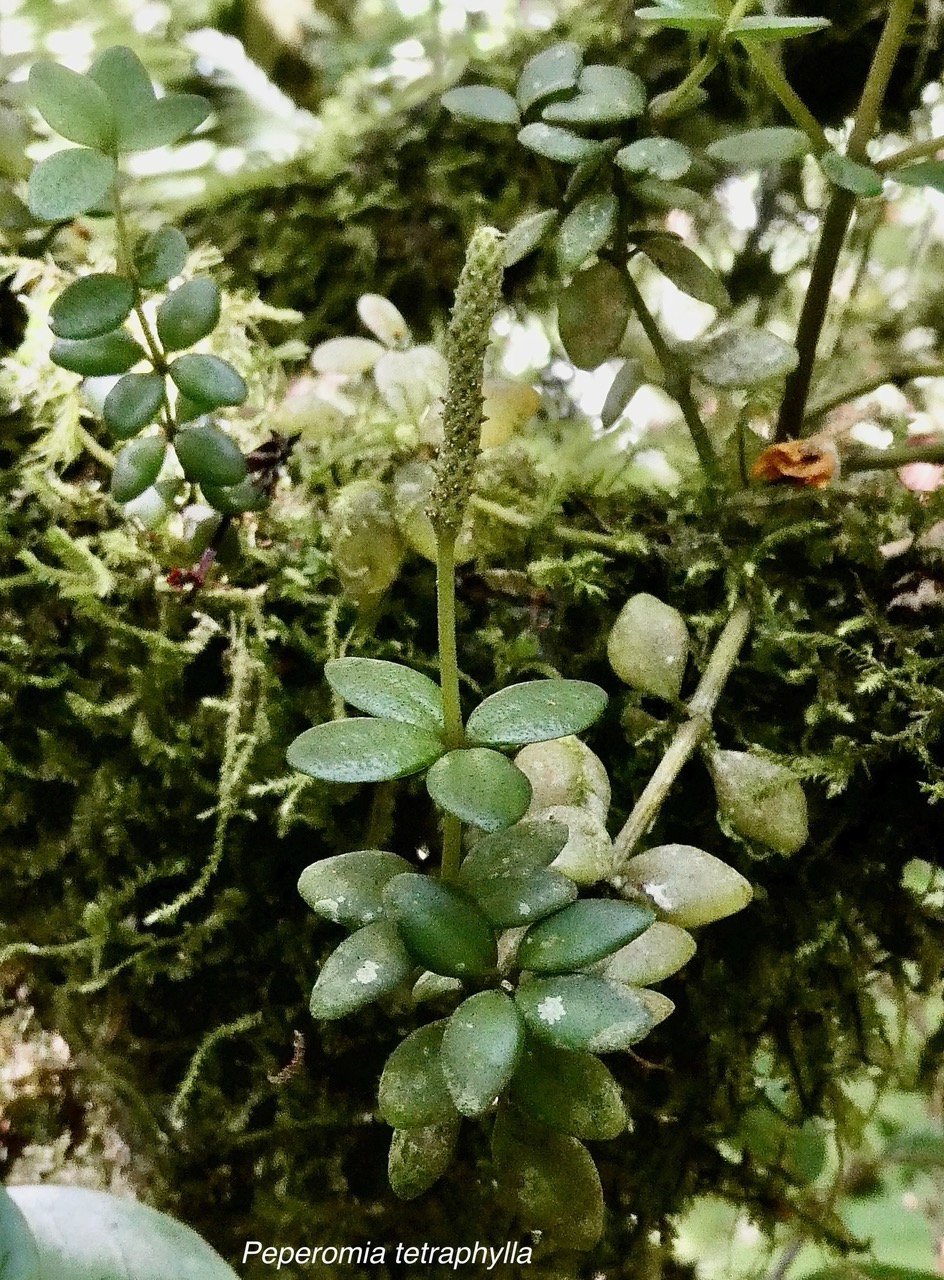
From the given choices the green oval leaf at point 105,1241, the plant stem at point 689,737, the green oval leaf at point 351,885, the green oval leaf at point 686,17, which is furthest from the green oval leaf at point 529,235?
the green oval leaf at point 105,1241

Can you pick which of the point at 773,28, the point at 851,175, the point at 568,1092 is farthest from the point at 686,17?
the point at 568,1092

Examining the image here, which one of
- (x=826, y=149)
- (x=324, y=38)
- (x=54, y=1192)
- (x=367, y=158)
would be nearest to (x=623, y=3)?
(x=367, y=158)

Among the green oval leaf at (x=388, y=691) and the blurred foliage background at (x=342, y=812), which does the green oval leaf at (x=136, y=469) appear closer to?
the blurred foliage background at (x=342, y=812)

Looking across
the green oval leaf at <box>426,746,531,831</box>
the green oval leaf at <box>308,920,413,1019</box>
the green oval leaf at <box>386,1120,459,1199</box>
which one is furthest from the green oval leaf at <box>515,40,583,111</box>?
the green oval leaf at <box>386,1120,459,1199</box>

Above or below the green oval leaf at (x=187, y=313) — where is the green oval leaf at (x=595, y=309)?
below

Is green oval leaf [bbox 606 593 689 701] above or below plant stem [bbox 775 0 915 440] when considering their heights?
below

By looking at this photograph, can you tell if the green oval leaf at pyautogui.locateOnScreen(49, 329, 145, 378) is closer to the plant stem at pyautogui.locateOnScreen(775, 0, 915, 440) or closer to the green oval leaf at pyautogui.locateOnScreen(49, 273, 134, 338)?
the green oval leaf at pyautogui.locateOnScreen(49, 273, 134, 338)

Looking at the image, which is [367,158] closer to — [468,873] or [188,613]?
[188,613]
